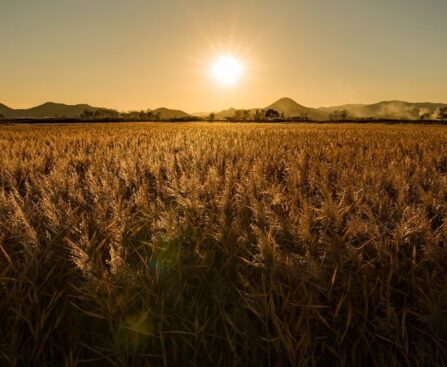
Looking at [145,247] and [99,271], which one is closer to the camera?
[99,271]

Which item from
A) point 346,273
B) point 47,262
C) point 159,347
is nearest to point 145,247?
point 47,262

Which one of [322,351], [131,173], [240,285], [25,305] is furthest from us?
[131,173]

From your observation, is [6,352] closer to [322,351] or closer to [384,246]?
[322,351]

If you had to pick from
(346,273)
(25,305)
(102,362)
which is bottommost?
(102,362)

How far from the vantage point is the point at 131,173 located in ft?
12.8

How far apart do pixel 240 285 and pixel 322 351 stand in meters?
0.50

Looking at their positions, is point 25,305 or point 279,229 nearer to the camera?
point 25,305

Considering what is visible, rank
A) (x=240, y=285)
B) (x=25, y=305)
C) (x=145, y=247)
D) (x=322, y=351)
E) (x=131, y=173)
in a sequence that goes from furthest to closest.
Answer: (x=131, y=173) → (x=145, y=247) → (x=240, y=285) → (x=25, y=305) → (x=322, y=351)

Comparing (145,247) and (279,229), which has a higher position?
(279,229)

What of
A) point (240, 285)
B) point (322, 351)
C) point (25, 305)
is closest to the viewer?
point (322, 351)

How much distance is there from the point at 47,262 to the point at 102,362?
0.64 meters

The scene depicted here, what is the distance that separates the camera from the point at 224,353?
1.33m

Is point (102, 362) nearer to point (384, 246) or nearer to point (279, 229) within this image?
point (279, 229)

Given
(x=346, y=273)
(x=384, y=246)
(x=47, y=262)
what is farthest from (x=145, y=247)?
(x=384, y=246)
